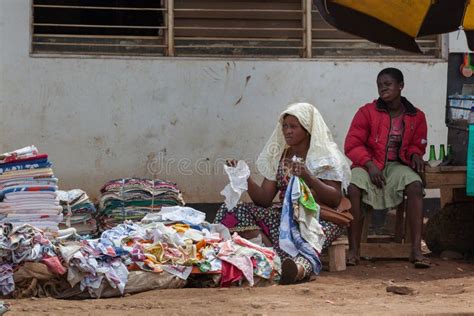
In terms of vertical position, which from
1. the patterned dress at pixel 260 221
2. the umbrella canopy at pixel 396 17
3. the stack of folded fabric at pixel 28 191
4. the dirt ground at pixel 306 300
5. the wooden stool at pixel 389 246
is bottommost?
the dirt ground at pixel 306 300

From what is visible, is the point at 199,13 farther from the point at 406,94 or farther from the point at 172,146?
the point at 406,94

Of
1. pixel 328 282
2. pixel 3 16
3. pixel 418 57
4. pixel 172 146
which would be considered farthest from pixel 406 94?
pixel 3 16

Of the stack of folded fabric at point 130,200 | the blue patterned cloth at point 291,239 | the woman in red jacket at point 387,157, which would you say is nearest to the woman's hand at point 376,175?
the woman in red jacket at point 387,157

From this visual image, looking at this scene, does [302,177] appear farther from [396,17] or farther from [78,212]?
[78,212]

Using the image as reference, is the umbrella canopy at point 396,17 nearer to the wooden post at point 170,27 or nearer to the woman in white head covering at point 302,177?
the woman in white head covering at point 302,177

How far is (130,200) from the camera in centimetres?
819

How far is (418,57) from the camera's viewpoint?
958 cm

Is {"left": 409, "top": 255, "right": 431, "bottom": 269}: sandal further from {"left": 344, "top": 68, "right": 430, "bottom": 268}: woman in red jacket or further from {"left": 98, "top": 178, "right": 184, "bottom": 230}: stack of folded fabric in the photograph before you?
{"left": 98, "top": 178, "right": 184, "bottom": 230}: stack of folded fabric

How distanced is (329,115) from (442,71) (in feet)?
3.76

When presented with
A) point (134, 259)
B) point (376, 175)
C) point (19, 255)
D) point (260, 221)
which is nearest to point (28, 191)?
A: point (19, 255)

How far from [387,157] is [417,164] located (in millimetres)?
258

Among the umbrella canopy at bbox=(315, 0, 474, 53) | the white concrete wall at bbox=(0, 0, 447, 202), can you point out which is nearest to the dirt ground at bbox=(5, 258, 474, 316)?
the umbrella canopy at bbox=(315, 0, 474, 53)

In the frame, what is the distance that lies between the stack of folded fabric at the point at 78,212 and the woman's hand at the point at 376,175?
7.21 feet

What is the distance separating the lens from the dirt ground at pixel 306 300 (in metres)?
5.98
